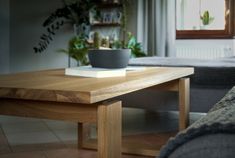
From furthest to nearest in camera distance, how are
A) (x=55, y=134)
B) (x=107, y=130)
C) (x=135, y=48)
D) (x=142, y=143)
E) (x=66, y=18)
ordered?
1. (x=66, y=18)
2. (x=135, y=48)
3. (x=55, y=134)
4. (x=142, y=143)
5. (x=107, y=130)

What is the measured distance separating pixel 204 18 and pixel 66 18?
174 cm

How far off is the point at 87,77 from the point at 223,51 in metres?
3.54

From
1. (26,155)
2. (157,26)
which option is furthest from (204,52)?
(26,155)

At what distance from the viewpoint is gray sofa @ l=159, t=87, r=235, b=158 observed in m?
0.49

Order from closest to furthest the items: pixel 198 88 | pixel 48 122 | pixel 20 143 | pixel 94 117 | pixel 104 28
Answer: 1. pixel 94 117
2. pixel 20 143
3. pixel 198 88
4. pixel 48 122
5. pixel 104 28

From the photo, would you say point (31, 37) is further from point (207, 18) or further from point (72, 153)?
point (72, 153)

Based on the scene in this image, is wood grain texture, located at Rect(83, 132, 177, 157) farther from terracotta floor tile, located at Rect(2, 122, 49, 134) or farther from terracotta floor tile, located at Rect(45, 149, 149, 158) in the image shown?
terracotta floor tile, located at Rect(2, 122, 49, 134)

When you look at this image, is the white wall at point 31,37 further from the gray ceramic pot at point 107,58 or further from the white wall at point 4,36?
the gray ceramic pot at point 107,58

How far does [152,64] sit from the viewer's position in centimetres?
261

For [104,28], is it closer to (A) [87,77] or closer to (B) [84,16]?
(B) [84,16]

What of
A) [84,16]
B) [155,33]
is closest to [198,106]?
[155,33]

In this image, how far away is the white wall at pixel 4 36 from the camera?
512 centimetres

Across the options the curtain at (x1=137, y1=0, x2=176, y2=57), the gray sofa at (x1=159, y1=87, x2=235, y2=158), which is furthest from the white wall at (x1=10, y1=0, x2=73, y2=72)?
the gray sofa at (x1=159, y1=87, x2=235, y2=158)

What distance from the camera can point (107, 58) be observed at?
1569 millimetres
